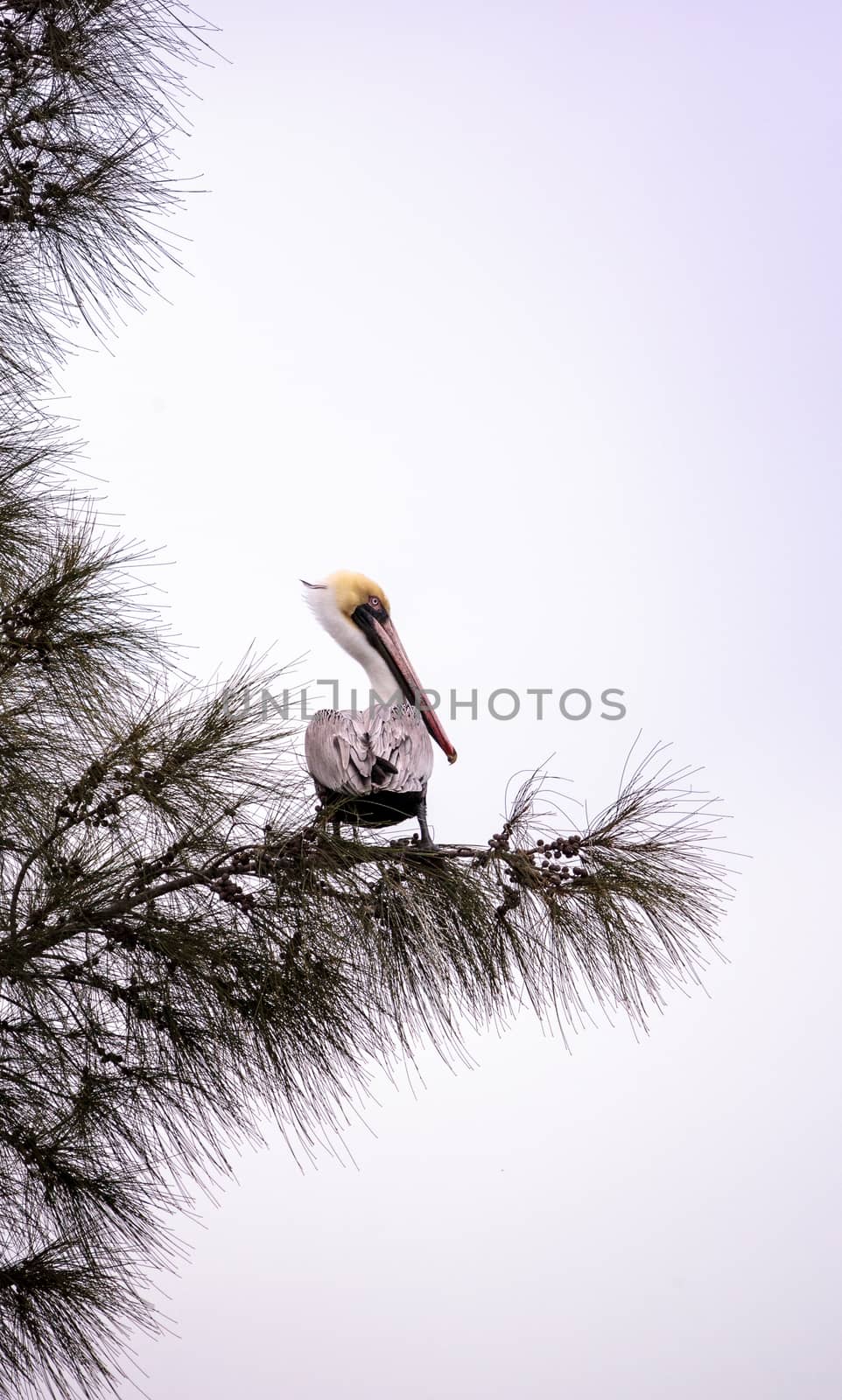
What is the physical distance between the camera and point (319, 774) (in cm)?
209

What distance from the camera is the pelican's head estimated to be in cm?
235

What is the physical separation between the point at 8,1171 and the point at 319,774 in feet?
2.08

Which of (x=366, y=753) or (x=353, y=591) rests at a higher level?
(x=353, y=591)

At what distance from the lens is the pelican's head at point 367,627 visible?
235 centimetres

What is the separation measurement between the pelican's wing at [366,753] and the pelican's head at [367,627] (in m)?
0.24

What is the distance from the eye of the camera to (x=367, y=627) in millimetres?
2367

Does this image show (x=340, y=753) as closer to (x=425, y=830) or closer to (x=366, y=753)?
(x=366, y=753)

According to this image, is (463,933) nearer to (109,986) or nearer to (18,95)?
(109,986)

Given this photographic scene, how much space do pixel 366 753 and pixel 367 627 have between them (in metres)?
0.36

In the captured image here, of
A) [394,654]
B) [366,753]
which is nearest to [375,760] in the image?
[366,753]

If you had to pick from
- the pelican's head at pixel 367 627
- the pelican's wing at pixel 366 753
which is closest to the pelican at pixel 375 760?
the pelican's wing at pixel 366 753

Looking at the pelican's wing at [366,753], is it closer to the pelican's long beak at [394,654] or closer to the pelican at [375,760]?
the pelican at [375,760]

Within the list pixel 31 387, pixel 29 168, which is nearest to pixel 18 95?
pixel 29 168

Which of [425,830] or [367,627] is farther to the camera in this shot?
[367,627]
